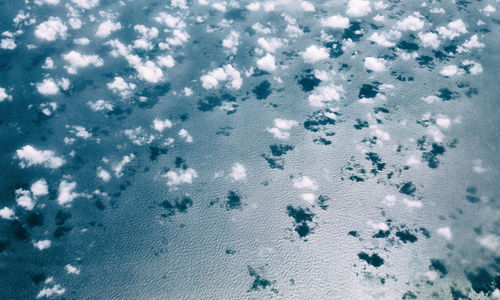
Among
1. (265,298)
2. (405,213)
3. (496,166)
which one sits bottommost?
(265,298)

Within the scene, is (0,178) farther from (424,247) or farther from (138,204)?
(424,247)

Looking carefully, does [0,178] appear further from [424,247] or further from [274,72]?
[424,247]

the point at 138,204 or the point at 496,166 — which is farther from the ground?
the point at 496,166

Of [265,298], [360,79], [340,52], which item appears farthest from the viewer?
[340,52]

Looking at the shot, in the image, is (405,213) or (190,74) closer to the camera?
(405,213)

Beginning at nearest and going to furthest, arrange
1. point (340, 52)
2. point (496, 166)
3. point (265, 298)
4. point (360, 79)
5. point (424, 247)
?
point (265, 298), point (424, 247), point (496, 166), point (360, 79), point (340, 52)

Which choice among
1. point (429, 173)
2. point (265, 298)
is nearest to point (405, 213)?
point (429, 173)

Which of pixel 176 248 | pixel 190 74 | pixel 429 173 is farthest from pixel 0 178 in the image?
pixel 429 173
